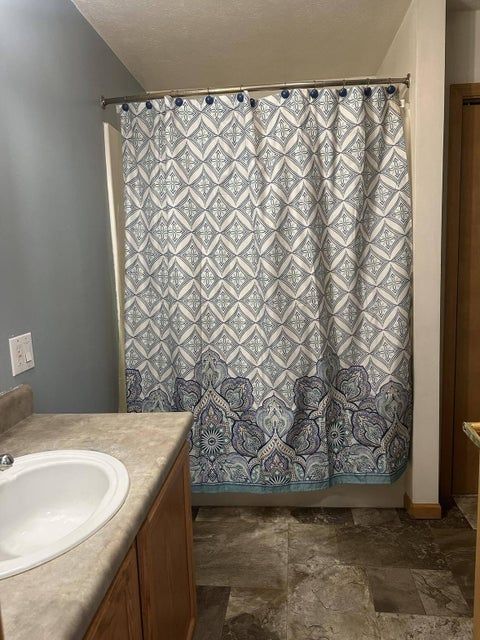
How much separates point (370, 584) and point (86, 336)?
1554 mm

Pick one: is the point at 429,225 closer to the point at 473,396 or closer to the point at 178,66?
the point at 473,396

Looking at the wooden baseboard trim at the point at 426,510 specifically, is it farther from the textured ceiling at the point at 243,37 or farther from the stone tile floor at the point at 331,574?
the textured ceiling at the point at 243,37

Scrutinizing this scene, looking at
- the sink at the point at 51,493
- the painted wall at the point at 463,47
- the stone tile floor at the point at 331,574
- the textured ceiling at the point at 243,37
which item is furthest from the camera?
the painted wall at the point at 463,47

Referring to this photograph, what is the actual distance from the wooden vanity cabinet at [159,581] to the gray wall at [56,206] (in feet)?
2.01

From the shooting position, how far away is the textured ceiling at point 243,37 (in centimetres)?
195

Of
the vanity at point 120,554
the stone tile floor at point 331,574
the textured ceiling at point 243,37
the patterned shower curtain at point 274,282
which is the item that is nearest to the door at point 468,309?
the stone tile floor at point 331,574

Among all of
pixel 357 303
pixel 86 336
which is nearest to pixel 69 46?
pixel 86 336

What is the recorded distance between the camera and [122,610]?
894 millimetres

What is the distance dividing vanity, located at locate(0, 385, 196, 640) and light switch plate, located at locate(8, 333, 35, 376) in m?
0.07

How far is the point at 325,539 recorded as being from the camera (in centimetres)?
215

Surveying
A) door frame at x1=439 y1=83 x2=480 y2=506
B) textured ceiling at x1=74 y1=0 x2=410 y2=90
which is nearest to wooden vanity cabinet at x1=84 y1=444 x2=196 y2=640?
door frame at x1=439 y1=83 x2=480 y2=506

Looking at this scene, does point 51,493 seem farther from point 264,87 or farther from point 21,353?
point 264,87

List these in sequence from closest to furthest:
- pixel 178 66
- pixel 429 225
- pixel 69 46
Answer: pixel 69 46, pixel 429 225, pixel 178 66

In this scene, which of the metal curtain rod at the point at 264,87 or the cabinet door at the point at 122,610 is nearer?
the cabinet door at the point at 122,610
